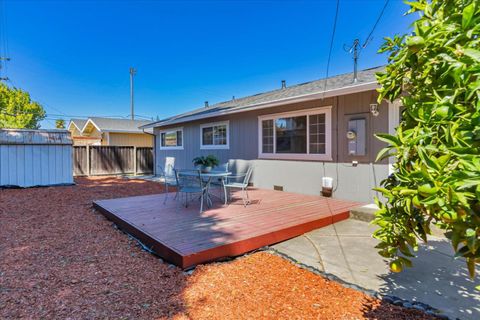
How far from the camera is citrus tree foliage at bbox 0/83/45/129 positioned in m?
24.1

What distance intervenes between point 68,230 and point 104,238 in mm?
852

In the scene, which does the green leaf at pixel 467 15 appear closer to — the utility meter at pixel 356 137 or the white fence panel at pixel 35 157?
the utility meter at pixel 356 137

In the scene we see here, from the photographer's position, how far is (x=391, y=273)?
2.76m

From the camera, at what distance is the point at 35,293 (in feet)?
8.10

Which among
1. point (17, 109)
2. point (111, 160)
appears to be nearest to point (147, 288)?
point (111, 160)

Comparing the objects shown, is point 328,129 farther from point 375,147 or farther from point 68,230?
point 68,230

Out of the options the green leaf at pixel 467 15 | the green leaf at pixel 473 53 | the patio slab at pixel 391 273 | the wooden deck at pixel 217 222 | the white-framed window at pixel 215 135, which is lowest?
the patio slab at pixel 391 273

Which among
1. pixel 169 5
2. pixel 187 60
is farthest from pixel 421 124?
pixel 187 60

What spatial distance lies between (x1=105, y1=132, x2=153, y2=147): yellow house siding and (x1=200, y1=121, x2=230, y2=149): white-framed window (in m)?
10.8

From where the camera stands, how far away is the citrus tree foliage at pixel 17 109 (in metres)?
24.1

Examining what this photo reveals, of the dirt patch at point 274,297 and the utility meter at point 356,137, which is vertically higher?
the utility meter at point 356,137

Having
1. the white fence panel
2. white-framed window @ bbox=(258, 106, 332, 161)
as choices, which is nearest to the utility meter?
white-framed window @ bbox=(258, 106, 332, 161)

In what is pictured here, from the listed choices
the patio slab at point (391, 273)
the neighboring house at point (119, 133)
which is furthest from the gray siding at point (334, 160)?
the neighboring house at point (119, 133)

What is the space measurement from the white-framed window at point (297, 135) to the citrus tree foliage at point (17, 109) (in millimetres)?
25750
